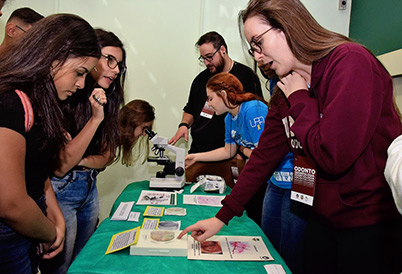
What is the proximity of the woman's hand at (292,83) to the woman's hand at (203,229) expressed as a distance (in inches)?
21.1

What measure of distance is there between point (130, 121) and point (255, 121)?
106cm

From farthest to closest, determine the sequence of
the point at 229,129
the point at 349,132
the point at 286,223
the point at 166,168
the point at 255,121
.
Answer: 1. the point at 229,129
2. the point at 166,168
3. the point at 255,121
4. the point at 286,223
5. the point at 349,132

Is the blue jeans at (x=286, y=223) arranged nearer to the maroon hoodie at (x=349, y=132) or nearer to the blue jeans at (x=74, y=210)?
the maroon hoodie at (x=349, y=132)

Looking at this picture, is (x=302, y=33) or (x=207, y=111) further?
(x=207, y=111)

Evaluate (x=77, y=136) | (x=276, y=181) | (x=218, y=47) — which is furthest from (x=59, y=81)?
(x=218, y=47)

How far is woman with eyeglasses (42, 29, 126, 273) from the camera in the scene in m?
1.44

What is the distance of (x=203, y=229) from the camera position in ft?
3.74

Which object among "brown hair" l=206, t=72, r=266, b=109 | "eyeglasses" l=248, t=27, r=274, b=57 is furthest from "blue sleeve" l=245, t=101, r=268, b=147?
"eyeglasses" l=248, t=27, r=274, b=57

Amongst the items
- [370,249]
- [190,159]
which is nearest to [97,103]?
[190,159]

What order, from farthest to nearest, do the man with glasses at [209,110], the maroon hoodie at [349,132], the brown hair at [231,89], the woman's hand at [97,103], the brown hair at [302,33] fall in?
the man with glasses at [209,110]
the brown hair at [231,89]
the woman's hand at [97,103]
the brown hair at [302,33]
the maroon hoodie at [349,132]

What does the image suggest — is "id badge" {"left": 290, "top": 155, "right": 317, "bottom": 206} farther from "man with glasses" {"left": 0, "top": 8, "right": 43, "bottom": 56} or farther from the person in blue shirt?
"man with glasses" {"left": 0, "top": 8, "right": 43, "bottom": 56}

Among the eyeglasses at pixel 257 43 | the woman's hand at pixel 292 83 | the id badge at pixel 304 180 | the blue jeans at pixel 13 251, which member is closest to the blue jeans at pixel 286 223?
the id badge at pixel 304 180

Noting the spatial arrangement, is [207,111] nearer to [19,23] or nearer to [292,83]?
[19,23]

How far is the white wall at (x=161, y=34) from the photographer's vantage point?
3.19 meters
